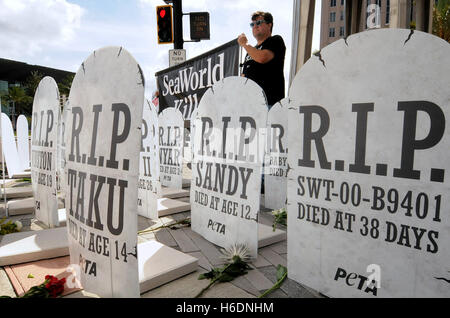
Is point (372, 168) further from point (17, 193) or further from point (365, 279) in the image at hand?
point (17, 193)

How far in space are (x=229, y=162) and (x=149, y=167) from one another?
117cm

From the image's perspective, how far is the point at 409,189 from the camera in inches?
46.0

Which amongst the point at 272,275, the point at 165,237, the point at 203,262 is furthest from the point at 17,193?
the point at 272,275

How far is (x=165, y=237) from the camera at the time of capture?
2377mm

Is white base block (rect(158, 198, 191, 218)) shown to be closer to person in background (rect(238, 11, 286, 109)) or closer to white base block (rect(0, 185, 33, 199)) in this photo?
person in background (rect(238, 11, 286, 109))

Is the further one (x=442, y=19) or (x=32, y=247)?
(x=442, y=19)

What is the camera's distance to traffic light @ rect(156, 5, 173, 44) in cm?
625

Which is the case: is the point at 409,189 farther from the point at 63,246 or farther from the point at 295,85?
the point at 63,246

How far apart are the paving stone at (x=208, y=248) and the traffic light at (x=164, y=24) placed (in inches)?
206

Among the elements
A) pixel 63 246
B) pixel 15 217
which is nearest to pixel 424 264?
pixel 63 246

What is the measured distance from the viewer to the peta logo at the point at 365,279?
1.27 metres

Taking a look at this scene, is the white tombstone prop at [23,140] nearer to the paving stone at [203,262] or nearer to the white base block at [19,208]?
the white base block at [19,208]

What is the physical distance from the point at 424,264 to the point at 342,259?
13.3 inches

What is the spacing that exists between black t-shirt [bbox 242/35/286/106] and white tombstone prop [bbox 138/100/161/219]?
4.51 feet
